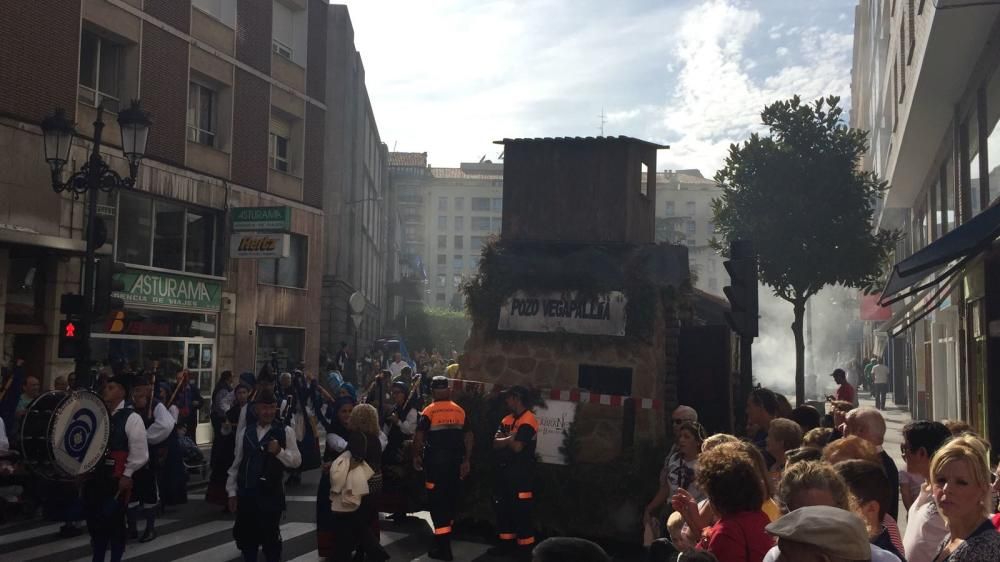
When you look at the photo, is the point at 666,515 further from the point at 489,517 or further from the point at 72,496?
the point at 72,496

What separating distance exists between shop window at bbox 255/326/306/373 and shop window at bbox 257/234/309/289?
130 centimetres

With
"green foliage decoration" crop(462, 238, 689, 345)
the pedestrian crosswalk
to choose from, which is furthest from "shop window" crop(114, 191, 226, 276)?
"green foliage decoration" crop(462, 238, 689, 345)

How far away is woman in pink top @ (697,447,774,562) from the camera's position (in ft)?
12.4

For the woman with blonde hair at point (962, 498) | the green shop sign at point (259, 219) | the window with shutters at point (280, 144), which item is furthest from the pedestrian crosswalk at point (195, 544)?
the window with shutters at point (280, 144)

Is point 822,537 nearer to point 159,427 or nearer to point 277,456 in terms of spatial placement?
point 277,456

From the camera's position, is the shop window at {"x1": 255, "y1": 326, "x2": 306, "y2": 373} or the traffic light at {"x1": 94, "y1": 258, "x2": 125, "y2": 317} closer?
the traffic light at {"x1": 94, "y1": 258, "x2": 125, "y2": 317}

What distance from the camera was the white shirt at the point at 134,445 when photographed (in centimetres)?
743

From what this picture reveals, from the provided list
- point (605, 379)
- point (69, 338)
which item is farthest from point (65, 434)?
point (605, 379)

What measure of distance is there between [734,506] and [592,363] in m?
6.20

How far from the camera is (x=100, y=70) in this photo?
19.0m

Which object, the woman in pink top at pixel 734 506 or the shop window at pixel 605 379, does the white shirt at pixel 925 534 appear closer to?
the woman in pink top at pixel 734 506

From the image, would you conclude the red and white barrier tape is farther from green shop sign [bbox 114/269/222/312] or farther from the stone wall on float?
green shop sign [bbox 114/269/222/312]

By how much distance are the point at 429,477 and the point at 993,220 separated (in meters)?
7.07

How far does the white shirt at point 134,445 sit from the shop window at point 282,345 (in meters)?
15.8
